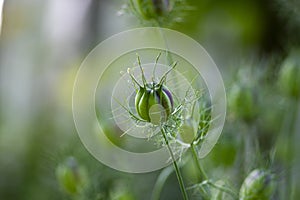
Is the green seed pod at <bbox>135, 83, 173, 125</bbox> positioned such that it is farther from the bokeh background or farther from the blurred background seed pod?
the blurred background seed pod

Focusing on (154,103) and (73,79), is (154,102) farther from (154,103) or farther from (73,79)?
(73,79)

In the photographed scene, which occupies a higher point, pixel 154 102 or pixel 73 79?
pixel 73 79

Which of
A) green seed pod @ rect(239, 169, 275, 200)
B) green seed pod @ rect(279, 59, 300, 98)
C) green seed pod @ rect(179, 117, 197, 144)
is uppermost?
green seed pod @ rect(279, 59, 300, 98)

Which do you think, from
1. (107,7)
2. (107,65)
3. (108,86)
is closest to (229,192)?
(108,86)

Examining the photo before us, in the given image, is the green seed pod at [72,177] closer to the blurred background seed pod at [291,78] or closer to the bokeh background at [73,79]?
the bokeh background at [73,79]

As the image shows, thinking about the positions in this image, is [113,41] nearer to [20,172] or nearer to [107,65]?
[107,65]

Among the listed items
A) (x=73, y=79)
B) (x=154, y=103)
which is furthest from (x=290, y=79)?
(x=73, y=79)

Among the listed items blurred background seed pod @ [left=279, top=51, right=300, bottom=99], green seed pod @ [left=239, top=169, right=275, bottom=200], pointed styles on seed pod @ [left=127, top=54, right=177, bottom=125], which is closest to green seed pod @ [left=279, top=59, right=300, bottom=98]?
blurred background seed pod @ [left=279, top=51, right=300, bottom=99]
